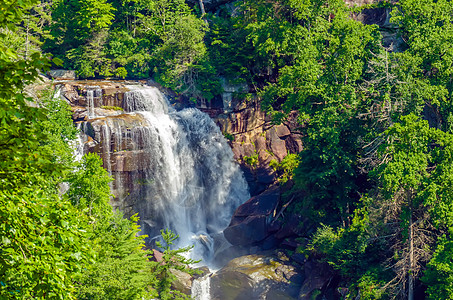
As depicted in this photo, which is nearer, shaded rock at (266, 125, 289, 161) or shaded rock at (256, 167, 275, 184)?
shaded rock at (256, 167, 275, 184)

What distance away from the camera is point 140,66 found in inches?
1526

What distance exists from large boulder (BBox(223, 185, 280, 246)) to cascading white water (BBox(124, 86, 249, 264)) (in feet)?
5.78

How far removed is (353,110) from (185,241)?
14.6 m

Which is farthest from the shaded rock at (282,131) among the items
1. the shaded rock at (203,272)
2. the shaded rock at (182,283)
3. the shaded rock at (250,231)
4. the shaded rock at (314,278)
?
the shaded rock at (182,283)

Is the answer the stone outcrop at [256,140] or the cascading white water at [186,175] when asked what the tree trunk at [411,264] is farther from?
the stone outcrop at [256,140]

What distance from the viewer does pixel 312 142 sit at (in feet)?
86.0

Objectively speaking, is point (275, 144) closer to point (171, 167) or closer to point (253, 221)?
point (253, 221)

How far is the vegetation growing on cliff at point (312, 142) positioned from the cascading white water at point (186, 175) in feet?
11.1

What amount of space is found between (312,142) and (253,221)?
7032mm

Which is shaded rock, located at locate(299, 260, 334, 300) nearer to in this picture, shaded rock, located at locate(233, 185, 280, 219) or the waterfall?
the waterfall

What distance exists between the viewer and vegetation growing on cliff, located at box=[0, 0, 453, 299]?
666 cm

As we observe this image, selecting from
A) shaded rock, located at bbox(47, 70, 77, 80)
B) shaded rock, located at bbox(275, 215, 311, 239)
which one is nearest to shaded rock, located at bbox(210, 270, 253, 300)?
shaded rock, located at bbox(275, 215, 311, 239)

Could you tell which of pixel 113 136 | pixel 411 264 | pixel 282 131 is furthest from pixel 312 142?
pixel 113 136

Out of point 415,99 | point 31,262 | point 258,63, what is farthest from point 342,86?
point 31,262
